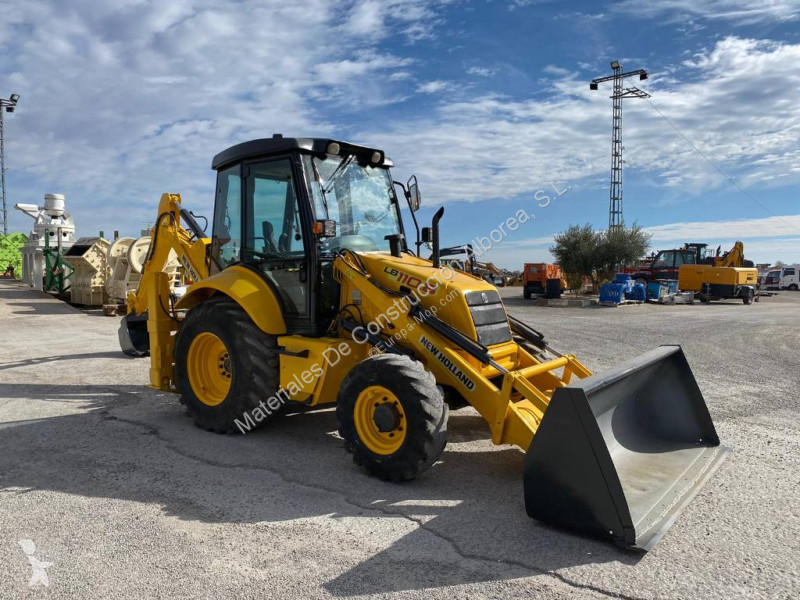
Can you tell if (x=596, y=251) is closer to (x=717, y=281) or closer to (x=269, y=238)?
(x=717, y=281)

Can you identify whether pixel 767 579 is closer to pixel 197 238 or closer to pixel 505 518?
pixel 505 518

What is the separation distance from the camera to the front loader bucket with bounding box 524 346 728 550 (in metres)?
3.42

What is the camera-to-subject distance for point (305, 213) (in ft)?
17.5

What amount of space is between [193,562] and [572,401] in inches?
91.4

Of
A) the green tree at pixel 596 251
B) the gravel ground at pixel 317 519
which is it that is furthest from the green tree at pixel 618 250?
the gravel ground at pixel 317 519

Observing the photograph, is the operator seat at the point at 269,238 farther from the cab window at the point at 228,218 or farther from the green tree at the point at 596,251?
the green tree at the point at 596,251

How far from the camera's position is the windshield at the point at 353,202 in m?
5.46

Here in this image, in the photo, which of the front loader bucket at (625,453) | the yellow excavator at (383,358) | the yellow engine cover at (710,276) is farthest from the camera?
the yellow engine cover at (710,276)

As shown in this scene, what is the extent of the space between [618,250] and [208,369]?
2614cm

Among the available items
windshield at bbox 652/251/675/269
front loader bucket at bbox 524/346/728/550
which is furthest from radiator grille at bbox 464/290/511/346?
windshield at bbox 652/251/675/269

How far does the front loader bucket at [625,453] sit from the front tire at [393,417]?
755 millimetres

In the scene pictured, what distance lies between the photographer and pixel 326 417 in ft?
20.5

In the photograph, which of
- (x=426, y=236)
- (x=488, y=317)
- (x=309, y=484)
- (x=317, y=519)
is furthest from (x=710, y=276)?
(x=317, y=519)

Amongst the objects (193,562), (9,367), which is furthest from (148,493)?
(9,367)
